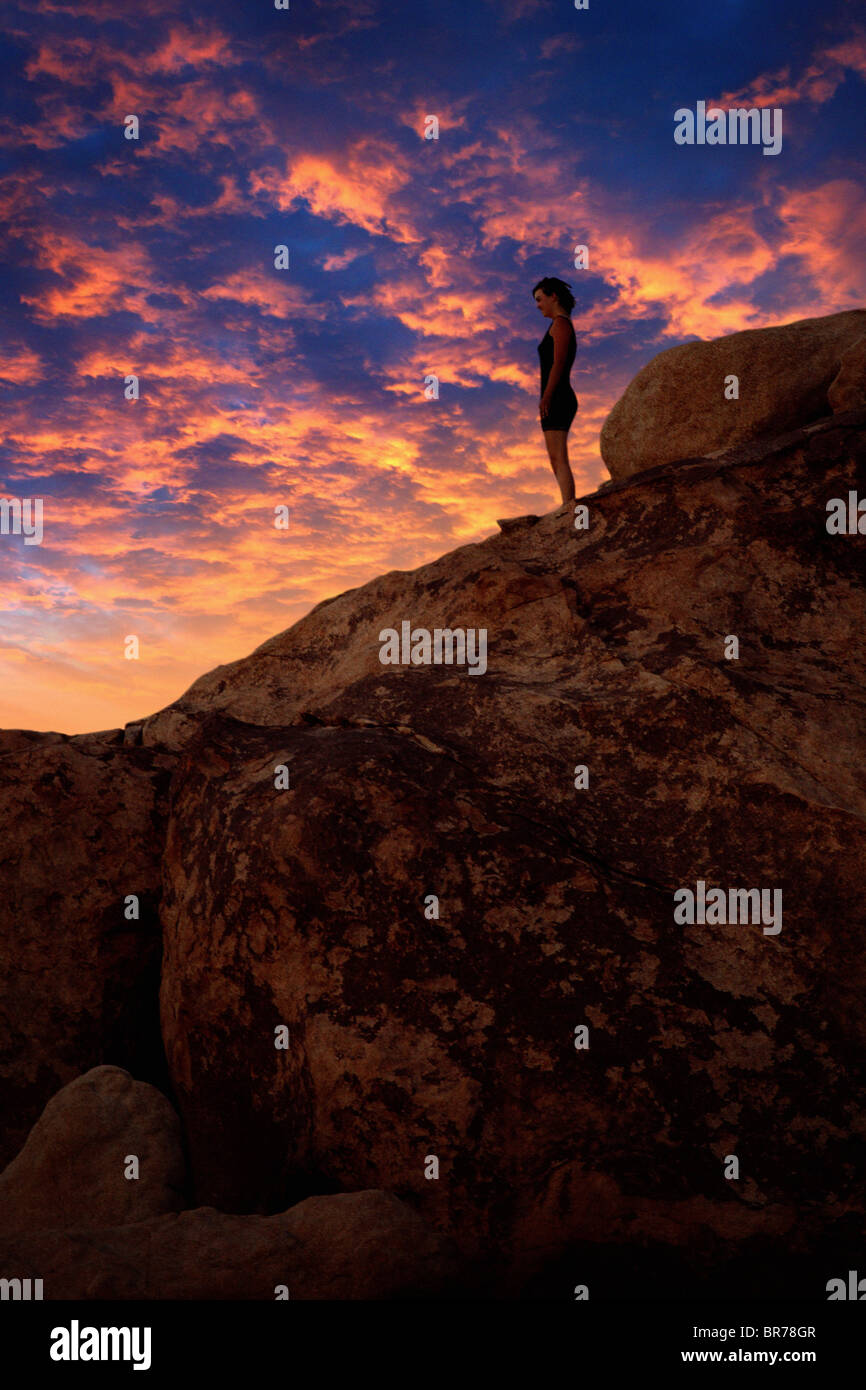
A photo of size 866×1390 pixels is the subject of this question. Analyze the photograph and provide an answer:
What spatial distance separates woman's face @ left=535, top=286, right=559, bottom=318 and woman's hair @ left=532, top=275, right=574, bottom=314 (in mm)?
33

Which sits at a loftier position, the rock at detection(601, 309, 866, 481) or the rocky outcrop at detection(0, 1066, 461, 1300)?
the rock at detection(601, 309, 866, 481)

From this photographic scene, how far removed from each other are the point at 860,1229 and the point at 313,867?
2205 mm

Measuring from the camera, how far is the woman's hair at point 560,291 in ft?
26.8

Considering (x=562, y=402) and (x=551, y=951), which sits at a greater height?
(x=562, y=402)

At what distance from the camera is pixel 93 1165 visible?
364cm

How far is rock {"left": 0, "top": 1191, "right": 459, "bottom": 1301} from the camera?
109 inches

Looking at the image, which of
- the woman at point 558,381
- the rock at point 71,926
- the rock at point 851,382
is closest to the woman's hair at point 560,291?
the woman at point 558,381

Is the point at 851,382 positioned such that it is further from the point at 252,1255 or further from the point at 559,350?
the point at 252,1255

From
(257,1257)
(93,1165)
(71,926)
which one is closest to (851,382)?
(71,926)

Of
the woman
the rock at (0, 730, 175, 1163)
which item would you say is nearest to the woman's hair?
the woman

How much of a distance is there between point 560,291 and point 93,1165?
289 inches

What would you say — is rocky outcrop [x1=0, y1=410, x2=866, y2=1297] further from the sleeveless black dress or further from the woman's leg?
the sleeveless black dress

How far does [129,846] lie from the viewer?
4.89m
